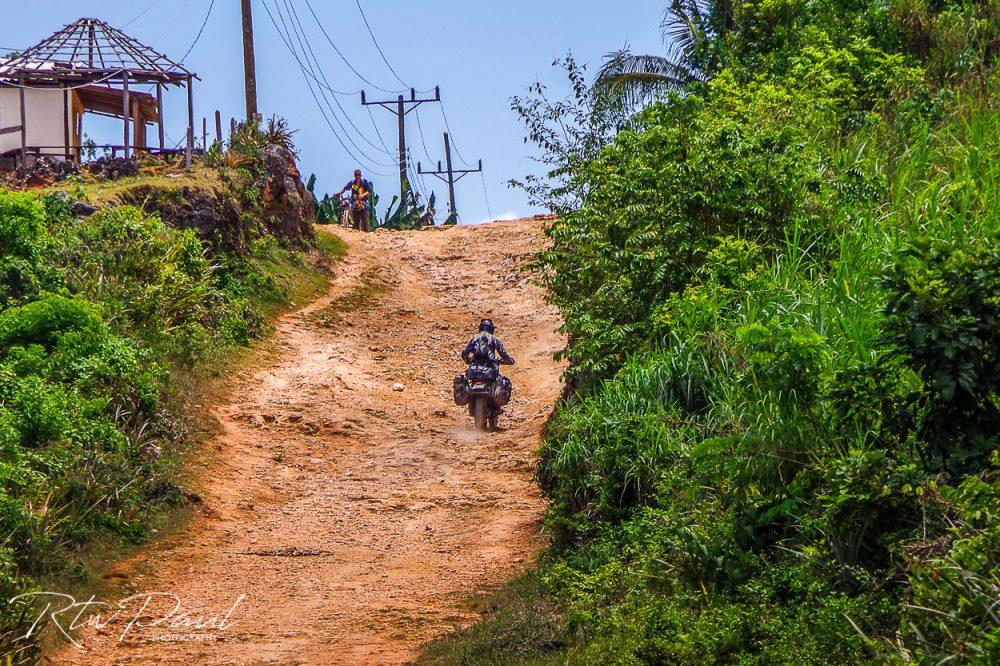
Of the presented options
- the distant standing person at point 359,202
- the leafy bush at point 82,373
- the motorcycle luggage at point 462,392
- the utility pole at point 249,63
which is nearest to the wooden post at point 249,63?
the utility pole at point 249,63

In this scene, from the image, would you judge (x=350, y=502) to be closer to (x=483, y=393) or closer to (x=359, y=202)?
(x=483, y=393)

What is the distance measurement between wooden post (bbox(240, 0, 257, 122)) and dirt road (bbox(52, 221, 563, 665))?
7.53 m

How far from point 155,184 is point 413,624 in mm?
15211

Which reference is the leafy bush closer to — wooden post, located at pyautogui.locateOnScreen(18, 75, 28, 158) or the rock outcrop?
wooden post, located at pyautogui.locateOnScreen(18, 75, 28, 158)

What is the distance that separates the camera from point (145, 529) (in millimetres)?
12281

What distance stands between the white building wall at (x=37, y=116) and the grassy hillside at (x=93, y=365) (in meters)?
4.48

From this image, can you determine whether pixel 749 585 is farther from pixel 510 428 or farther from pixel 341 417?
pixel 341 417

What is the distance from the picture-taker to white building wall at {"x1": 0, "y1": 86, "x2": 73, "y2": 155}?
84.0 ft

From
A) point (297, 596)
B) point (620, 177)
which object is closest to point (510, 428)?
point (620, 177)

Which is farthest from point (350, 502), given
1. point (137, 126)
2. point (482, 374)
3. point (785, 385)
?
point (137, 126)

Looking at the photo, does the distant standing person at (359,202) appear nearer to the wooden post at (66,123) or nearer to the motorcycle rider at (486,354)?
the wooden post at (66,123)

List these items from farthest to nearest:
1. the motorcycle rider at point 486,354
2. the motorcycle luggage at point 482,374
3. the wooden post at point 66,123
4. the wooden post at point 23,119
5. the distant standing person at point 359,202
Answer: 1. the distant standing person at point 359,202
2. the wooden post at point 66,123
3. the wooden post at point 23,119
4. the motorcycle rider at point 486,354
5. the motorcycle luggage at point 482,374

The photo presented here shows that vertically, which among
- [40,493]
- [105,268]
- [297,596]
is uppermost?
[105,268]

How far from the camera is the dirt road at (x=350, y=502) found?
31.4ft
